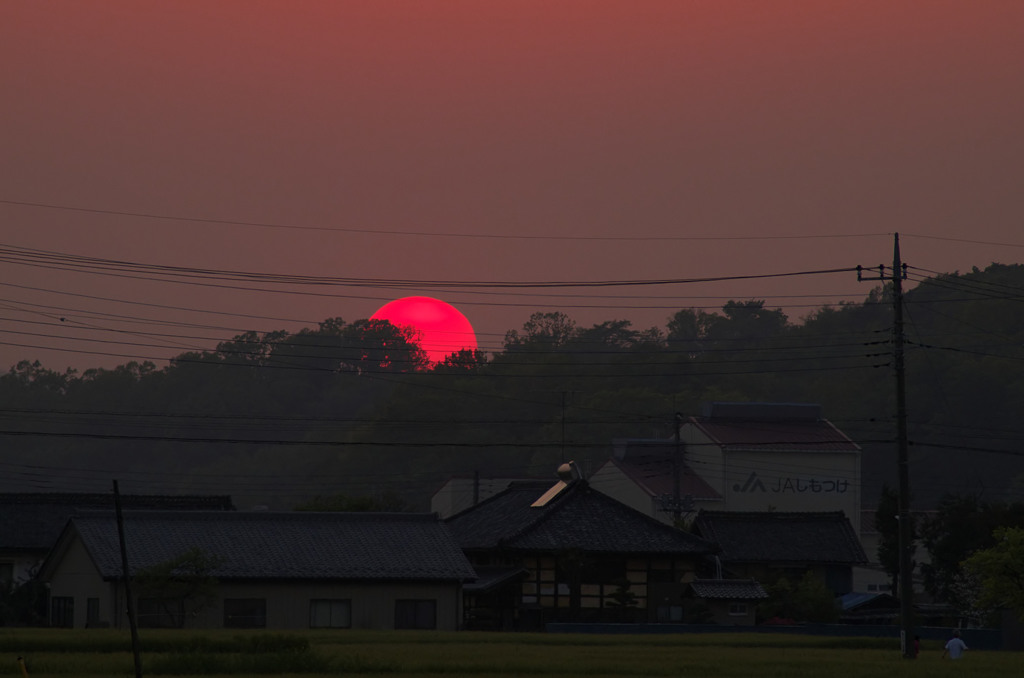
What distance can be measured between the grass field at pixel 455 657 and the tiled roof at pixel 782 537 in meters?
20.9

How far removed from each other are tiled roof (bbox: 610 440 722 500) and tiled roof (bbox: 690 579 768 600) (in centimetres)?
3675

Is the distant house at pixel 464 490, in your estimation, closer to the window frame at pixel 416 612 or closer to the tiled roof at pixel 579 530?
the tiled roof at pixel 579 530

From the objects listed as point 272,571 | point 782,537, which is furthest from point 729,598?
point 272,571

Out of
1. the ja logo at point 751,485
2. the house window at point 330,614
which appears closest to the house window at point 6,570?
the house window at point 330,614

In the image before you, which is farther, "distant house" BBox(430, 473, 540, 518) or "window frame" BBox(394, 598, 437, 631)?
"distant house" BBox(430, 473, 540, 518)

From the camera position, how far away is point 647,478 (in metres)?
92.5

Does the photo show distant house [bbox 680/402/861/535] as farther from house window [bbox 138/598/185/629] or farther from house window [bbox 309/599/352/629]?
house window [bbox 138/598/185/629]

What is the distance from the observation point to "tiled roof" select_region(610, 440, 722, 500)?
92500mm

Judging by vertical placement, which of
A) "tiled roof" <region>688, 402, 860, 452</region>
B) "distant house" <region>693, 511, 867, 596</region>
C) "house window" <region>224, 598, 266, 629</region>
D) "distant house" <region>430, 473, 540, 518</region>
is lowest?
"house window" <region>224, 598, 266, 629</region>

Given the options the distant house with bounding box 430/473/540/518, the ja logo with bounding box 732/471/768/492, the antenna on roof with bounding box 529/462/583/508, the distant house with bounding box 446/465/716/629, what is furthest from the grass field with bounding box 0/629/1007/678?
the distant house with bounding box 430/473/540/518

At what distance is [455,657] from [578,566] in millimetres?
19138

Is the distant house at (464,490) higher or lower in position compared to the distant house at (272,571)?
higher

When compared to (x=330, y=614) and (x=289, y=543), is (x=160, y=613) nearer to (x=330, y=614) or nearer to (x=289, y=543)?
(x=330, y=614)

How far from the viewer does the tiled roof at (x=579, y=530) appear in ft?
180
